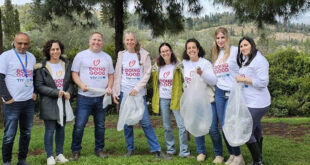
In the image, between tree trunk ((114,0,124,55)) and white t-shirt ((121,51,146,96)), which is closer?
white t-shirt ((121,51,146,96))

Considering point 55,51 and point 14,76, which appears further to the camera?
point 55,51

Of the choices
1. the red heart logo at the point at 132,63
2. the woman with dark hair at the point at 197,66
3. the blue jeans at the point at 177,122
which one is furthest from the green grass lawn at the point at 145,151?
the red heart logo at the point at 132,63

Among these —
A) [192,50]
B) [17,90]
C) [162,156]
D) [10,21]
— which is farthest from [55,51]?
[10,21]

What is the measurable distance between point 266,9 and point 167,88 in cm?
315

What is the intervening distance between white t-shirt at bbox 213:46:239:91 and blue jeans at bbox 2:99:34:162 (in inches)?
90.6

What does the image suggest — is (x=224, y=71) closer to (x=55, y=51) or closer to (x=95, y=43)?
(x=95, y=43)

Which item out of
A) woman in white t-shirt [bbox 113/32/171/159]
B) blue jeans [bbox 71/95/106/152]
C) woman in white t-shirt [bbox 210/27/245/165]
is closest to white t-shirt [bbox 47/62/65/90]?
blue jeans [bbox 71/95/106/152]

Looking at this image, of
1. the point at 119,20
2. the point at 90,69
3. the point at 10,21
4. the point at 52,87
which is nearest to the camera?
the point at 52,87

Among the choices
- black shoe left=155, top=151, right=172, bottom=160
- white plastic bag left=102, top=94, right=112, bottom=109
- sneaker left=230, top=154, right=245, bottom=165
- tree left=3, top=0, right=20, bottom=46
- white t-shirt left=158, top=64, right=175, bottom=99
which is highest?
tree left=3, top=0, right=20, bottom=46

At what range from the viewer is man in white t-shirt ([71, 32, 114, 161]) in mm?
4555

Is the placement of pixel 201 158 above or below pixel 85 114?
below

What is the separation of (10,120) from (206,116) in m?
2.33

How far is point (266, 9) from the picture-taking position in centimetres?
669

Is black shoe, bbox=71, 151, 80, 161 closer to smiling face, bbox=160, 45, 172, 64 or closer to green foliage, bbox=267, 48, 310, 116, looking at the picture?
smiling face, bbox=160, 45, 172, 64
